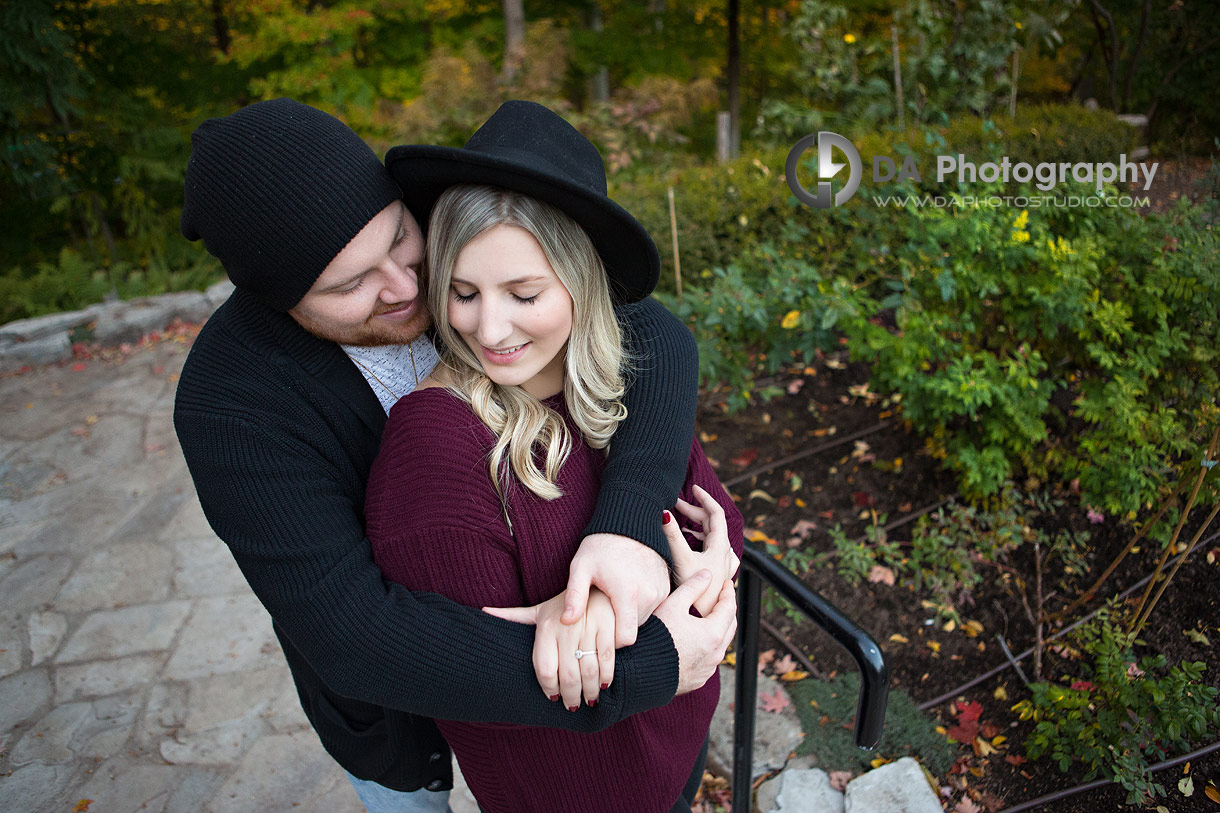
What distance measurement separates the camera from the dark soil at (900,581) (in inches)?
91.0

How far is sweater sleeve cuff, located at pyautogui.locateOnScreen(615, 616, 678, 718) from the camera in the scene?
3.61ft

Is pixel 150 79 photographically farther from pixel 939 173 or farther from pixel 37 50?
pixel 939 173

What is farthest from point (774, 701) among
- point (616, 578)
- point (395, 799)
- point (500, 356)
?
point (500, 356)

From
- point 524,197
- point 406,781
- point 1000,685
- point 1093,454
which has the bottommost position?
point 1000,685

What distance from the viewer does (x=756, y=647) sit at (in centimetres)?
172

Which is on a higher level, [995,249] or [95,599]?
[995,249]

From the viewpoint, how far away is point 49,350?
6.17 metres

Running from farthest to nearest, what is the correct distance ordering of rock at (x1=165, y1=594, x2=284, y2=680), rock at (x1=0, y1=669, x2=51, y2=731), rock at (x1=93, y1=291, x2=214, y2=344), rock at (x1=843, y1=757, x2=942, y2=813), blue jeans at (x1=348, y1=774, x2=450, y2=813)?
1. rock at (x1=93, y1=291, x2=214, y2=344)
2. rock at (x1=165, y1=594, x2=284, y2=680)
3. rock at (x1=0, y1=669, x2=51, y2=731)
4. rock at (x1=843, y1=757, x2=942, y2=813)
5. blue jeans at (x1=348, y1=774, x2=450, y2=813)

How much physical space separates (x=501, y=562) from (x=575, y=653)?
0.62 ft

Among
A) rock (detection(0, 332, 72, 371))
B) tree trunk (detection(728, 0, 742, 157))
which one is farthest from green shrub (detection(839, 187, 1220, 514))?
rock (detection(0, 332, 72, 371))

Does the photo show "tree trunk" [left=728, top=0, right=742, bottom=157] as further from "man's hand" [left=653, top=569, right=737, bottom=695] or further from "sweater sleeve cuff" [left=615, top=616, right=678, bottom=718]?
"sweater sleeve cuff" [left=615, top=616, right=678, bottom=718]

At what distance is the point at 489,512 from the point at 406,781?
2.43 ft

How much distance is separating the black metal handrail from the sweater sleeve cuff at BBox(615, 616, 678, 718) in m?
0.37

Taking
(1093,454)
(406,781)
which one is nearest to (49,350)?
(406,781)
